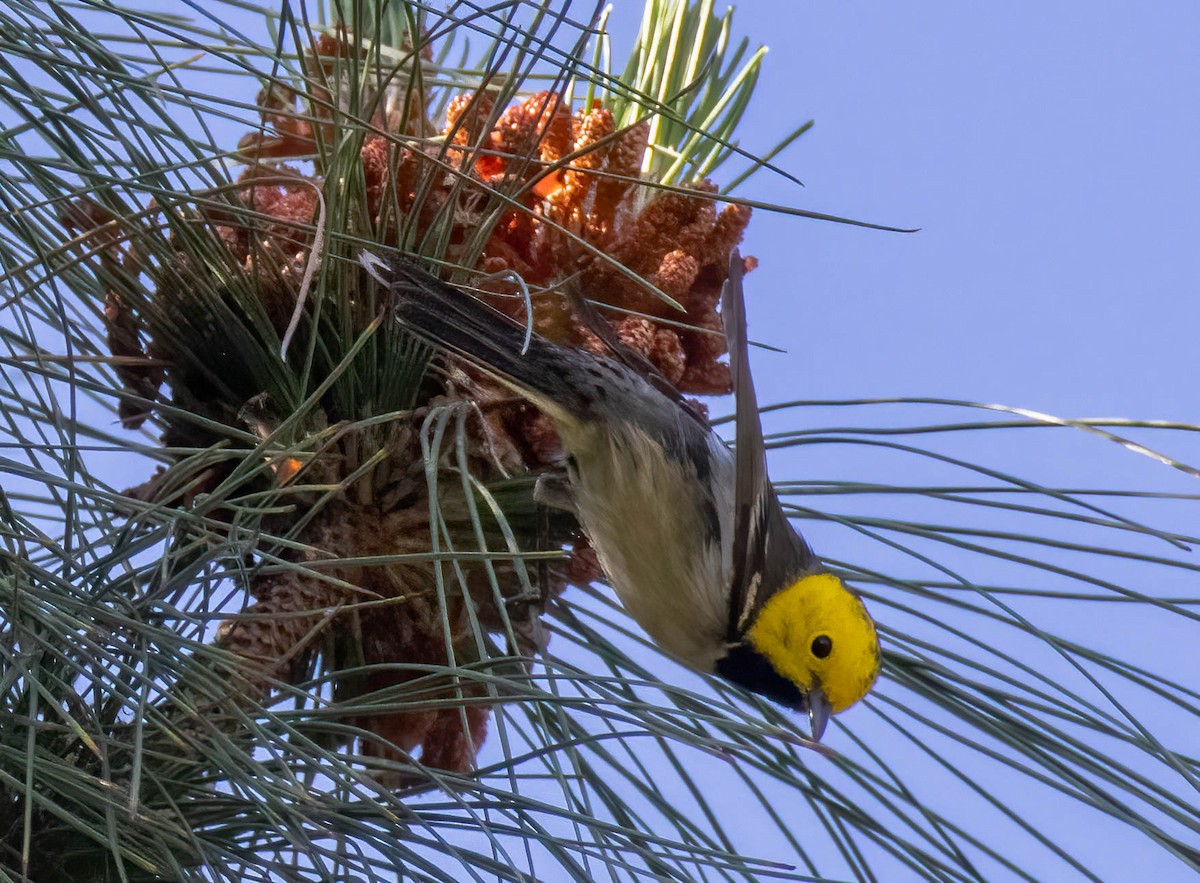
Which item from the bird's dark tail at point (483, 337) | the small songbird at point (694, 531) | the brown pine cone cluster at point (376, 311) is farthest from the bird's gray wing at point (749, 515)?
the bird's dark tail at point (483, 337)

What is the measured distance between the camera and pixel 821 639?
1.68 m

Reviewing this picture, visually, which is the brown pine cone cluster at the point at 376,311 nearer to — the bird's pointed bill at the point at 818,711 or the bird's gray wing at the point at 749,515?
the bird's gray wing at the point at 749,515

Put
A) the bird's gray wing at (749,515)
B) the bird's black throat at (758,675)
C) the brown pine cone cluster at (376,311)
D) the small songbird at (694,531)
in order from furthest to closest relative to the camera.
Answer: the bird's black throat at (758,675) → the small songbird at (694,531) → the bird's gray wing at (749,515) → the brown pine cone cluster at (376,311)

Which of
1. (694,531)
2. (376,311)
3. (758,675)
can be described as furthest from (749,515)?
(376,311)

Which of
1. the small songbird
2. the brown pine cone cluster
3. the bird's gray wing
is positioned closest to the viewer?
the brown pine cone cluster

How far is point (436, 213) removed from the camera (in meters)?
1.34

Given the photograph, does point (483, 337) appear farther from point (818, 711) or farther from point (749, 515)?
point (818, 711)

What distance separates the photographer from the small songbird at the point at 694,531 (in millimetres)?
1547

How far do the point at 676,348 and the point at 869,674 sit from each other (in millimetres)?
452

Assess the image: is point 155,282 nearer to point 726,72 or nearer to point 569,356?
point 569,356

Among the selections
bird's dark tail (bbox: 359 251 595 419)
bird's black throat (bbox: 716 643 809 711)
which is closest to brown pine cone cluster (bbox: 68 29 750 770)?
bird's dark tail (bbox: 359 251 595 419)

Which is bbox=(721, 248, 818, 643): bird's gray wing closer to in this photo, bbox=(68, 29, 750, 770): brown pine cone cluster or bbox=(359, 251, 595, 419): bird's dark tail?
bbox=(68, 29, 750, 770): brown pine cone cluster

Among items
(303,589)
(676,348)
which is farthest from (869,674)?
(303,589)

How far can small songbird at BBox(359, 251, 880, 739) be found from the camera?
1.55 m
